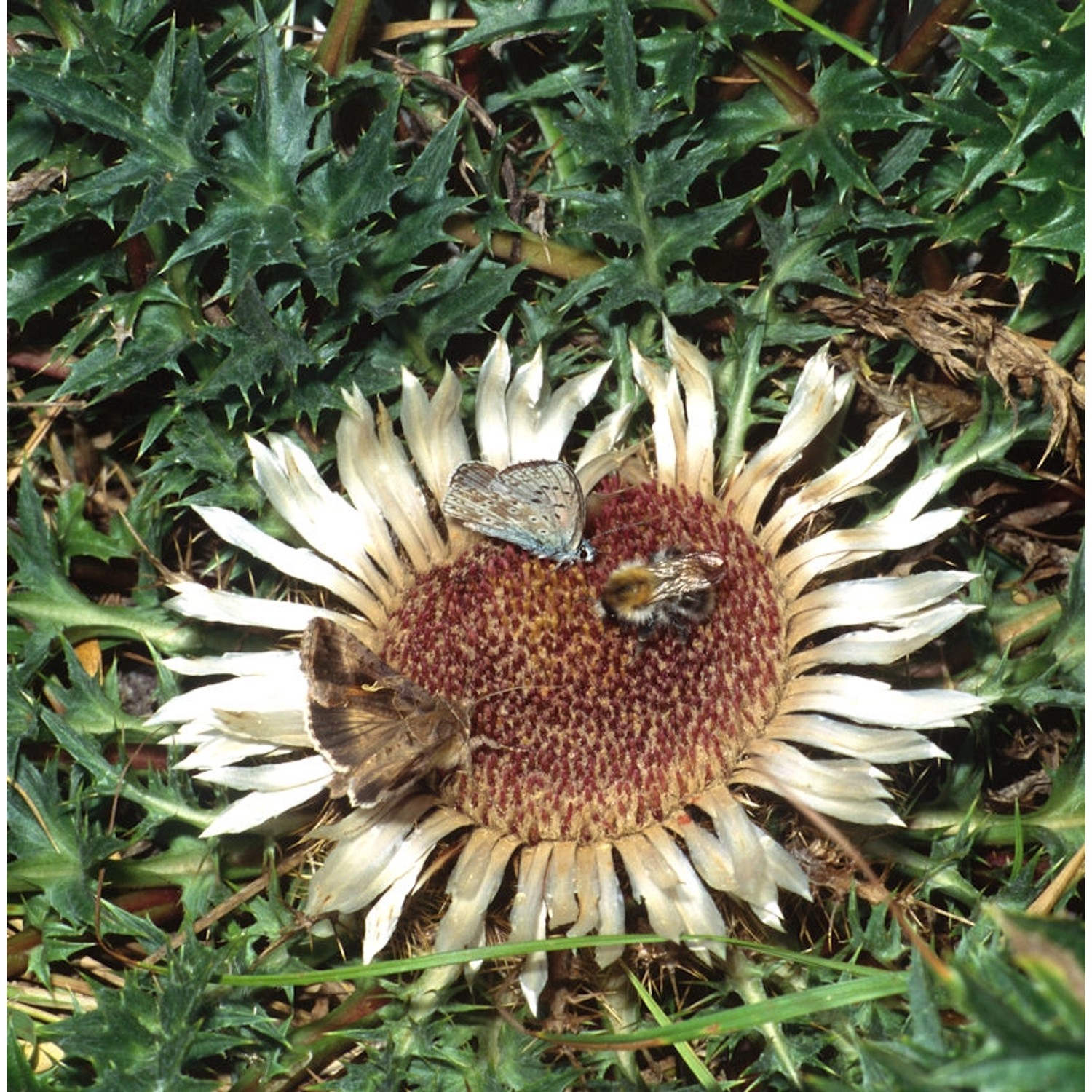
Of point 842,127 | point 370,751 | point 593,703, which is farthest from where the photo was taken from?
point 842,127

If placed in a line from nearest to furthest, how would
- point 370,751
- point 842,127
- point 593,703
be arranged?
point 370,751 → point 593,703 → point 842,127

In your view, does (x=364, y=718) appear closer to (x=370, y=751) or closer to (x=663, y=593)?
(x=370, y=751)

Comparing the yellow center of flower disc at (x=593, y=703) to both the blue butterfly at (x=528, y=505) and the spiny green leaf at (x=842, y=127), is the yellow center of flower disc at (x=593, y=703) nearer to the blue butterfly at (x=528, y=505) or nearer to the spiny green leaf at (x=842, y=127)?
the blue butterfly at (x=528, y=505)

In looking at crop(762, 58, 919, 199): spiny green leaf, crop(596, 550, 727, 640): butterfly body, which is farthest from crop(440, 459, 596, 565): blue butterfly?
crop(762, 58, 919, 199): spiny green leaf

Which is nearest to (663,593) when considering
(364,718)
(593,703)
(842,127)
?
(593,703)

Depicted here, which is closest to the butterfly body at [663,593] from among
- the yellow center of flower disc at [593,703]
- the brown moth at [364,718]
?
the yellow center of flower disc at [593,703]

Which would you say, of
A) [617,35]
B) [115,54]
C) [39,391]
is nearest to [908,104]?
[617,35]

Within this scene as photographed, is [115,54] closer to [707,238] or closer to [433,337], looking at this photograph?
[433,337]
